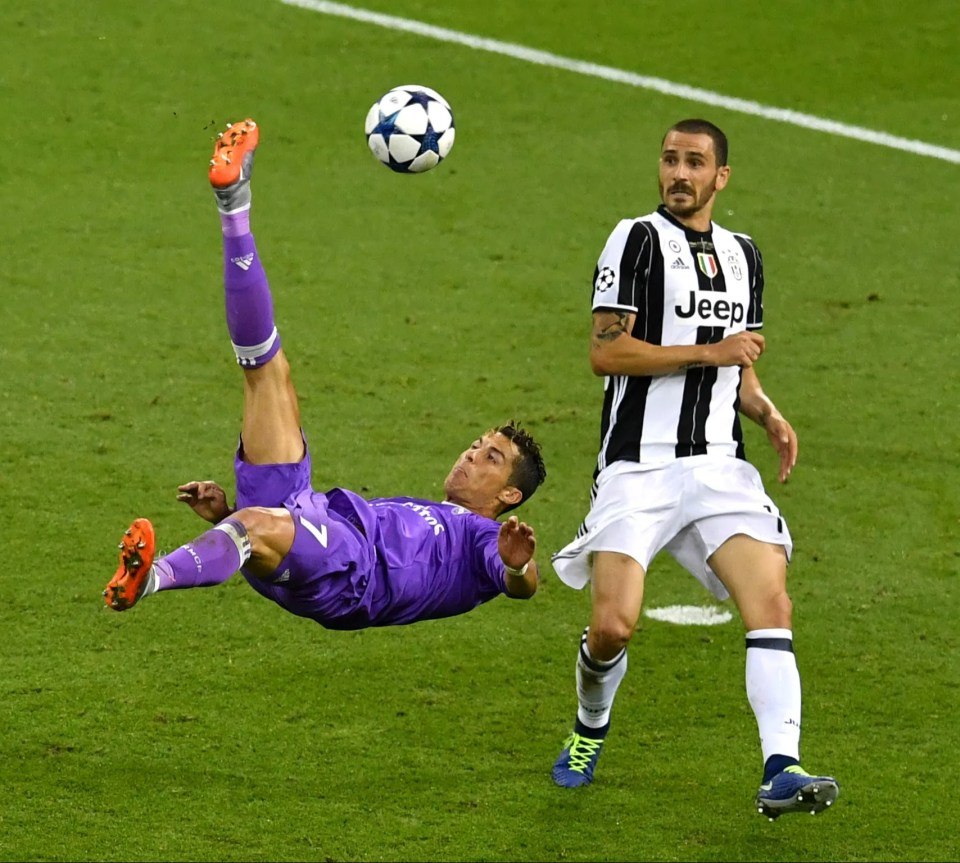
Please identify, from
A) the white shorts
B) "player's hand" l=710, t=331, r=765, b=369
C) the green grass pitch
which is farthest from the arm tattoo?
the green grass pitch

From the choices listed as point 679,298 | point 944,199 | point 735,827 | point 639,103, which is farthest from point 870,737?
point 639,103

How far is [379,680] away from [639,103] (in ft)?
23.4

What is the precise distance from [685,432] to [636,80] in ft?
26.2

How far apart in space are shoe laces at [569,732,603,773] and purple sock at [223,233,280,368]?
1.94 meters

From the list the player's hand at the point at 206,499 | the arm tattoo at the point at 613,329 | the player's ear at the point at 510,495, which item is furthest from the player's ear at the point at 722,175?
the player's hand at the point at 206,499

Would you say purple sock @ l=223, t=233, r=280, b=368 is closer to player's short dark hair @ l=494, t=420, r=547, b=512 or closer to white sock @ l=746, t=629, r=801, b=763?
player's short dark hair @ l=494, t=420, r=547, b=512

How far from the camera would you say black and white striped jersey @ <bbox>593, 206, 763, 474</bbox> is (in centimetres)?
639

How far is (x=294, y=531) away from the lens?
19.7ft

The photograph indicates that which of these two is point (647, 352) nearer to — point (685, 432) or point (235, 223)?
point (685, 432)

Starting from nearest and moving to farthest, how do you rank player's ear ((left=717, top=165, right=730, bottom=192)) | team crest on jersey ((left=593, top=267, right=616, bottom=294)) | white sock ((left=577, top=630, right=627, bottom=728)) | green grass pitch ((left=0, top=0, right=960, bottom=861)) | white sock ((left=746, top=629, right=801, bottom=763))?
1. white sock ((left=746, top=629, right=801, bottom=763))
2. team crest on jersey ((left=593, top=267, right=616, bottom=294))
3. player's ear ((left=717, top=165, right=730, bottom=192))
4. white sock ((left=577, top=630, right=627, bottom=728))
5. green grass pitch ((left=0, top=0, right=960, bottom=861))

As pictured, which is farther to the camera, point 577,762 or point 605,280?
point 577,762

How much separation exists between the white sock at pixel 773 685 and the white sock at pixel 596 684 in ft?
1.95

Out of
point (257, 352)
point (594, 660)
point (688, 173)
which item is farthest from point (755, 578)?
point (257, 352)

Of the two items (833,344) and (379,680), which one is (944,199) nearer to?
(833,344)
